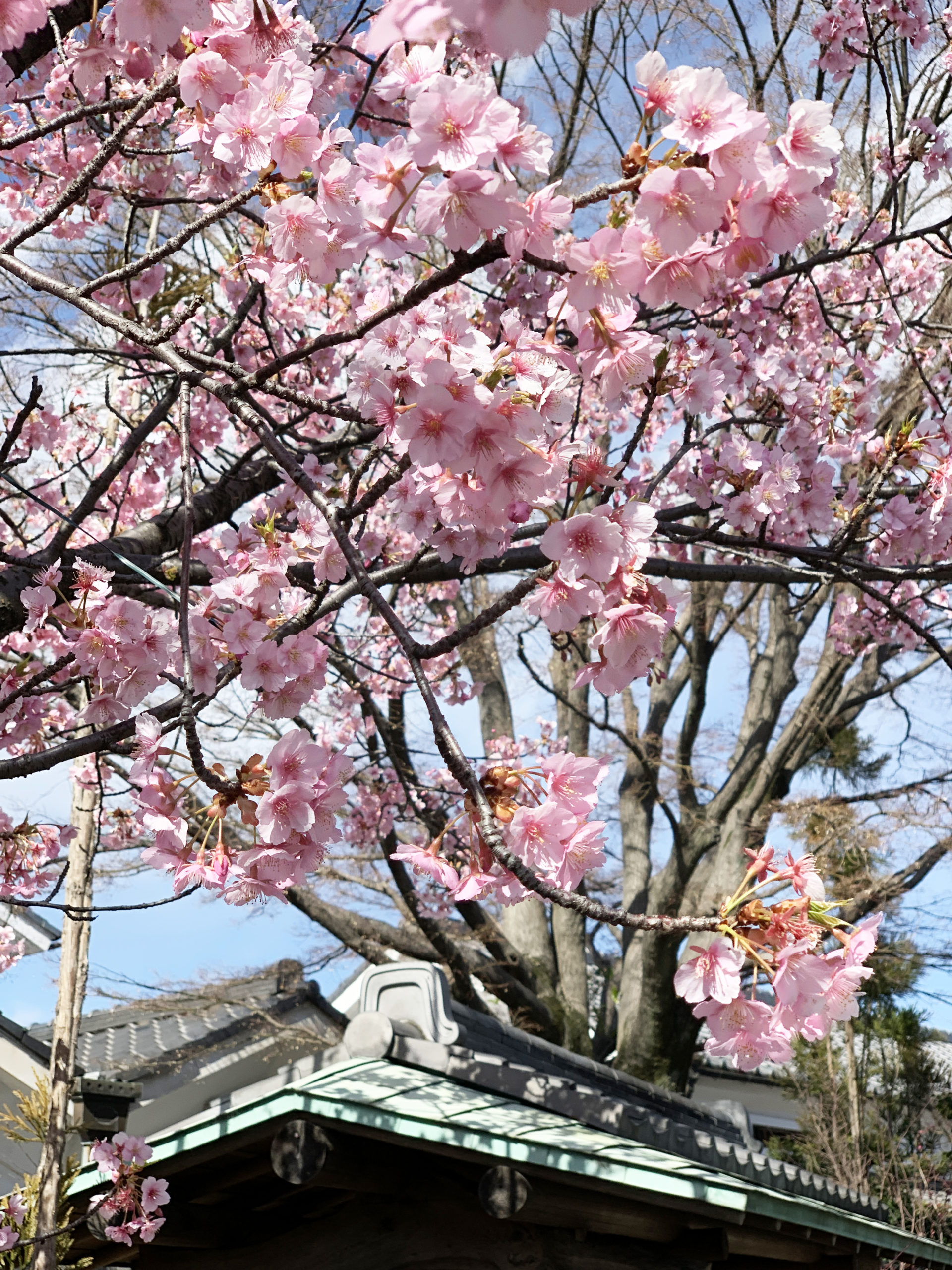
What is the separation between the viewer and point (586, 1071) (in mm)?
6953

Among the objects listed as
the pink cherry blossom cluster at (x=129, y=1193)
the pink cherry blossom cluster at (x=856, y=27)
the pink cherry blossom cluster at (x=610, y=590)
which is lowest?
the pink cherry blossom cluster at (x=129, y=1193)

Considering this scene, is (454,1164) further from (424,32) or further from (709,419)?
(709,419)

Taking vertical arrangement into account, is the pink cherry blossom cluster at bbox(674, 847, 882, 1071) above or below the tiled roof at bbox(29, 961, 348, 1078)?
above

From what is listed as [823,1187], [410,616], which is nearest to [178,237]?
[823,1187]

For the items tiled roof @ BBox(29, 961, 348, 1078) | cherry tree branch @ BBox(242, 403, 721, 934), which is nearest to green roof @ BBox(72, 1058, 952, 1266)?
cherry tree branch @ BBox(242, 403, 721, 934)

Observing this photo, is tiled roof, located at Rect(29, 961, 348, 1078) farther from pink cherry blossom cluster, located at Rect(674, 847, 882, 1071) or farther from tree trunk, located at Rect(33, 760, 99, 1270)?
pink cherry blossom cluster, located at Rect(674, 847, 882, 1071)

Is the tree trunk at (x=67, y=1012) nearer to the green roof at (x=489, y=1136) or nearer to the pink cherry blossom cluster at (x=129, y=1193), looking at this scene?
the pink cherry blossom cluster at (x=129, y=1193)

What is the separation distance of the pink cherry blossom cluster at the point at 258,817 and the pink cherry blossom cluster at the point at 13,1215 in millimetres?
3321

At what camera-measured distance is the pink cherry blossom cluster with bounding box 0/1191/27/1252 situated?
165 inches

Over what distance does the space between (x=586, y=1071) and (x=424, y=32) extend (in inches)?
275

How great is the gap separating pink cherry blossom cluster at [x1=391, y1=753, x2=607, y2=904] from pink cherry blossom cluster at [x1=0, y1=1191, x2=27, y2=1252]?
373cm

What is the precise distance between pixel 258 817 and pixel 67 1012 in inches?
157

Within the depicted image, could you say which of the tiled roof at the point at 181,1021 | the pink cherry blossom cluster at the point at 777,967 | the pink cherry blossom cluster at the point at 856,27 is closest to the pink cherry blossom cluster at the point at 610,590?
the pink cherry blossom cluster at the point at 777,967

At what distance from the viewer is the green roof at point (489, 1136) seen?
3.05 meters
